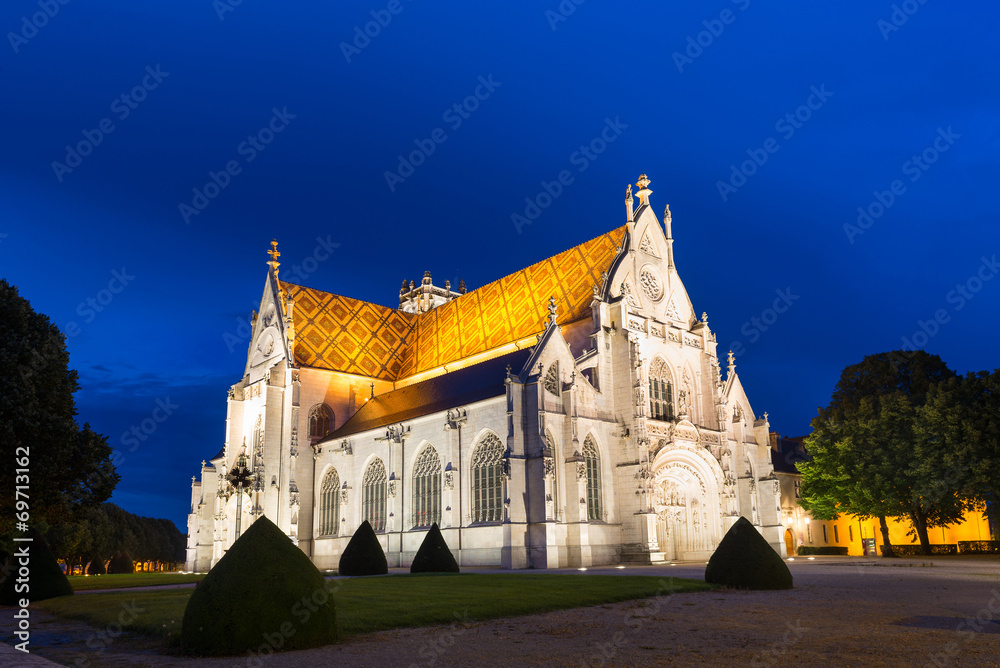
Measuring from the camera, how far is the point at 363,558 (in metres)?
27.6

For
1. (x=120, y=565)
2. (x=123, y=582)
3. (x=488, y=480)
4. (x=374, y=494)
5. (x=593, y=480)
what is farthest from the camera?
(x=120, y=565)

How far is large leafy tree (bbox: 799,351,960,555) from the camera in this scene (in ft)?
130

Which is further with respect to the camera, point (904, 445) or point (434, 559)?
point (904, 445)

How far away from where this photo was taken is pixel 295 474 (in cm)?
4338

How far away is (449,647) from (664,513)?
28433 mm

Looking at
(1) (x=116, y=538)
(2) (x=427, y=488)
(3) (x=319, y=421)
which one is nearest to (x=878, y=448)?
(2) (x=427, y=488)

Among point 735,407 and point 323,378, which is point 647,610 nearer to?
point 735,407

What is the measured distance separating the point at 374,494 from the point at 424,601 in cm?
2593

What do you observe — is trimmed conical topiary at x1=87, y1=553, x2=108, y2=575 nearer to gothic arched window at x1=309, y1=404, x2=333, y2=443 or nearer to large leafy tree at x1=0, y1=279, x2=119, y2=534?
gothic arched window at x1=309, y1=404, x2=333, y2=443

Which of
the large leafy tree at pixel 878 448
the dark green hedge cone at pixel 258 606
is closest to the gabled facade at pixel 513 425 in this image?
the large leafy tree at pixel 878 448

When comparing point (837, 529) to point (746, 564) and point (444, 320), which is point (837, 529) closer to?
point (444, 320)

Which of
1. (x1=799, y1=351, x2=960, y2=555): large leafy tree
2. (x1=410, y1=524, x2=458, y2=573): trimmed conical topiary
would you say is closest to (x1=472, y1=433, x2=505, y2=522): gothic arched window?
(x1=410, y1=524, x2=458, y2=573): trimmed conical topiary

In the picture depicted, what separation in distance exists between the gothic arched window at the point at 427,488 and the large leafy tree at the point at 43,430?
645 inches

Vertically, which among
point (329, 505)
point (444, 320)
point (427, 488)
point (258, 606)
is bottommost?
point (258, 606)
